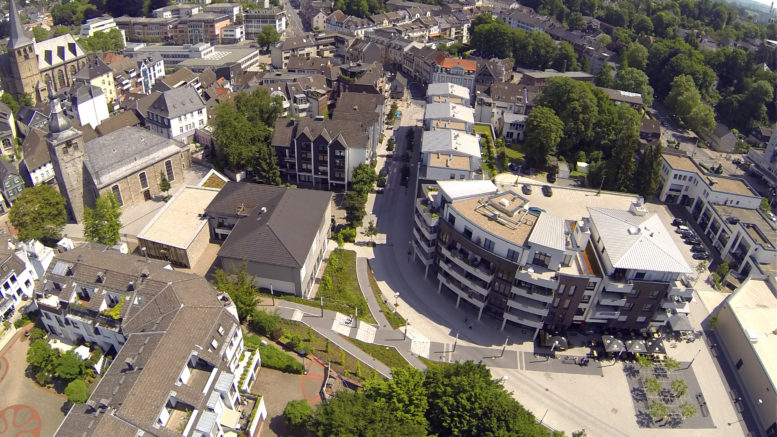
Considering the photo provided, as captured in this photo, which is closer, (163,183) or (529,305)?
(529,305)

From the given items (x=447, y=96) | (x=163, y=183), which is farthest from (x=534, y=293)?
(x=163, y=183)

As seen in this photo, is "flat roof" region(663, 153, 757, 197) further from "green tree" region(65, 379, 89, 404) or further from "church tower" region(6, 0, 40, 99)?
"church tower" region(6, 0, 40, 99)

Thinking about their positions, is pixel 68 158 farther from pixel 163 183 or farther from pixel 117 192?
pixel 163 183

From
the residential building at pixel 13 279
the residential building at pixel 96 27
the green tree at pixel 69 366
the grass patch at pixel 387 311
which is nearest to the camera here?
the green tree at pixel 69 366

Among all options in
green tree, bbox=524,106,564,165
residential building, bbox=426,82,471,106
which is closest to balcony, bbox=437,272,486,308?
green tree, bbox=524,106,564,165

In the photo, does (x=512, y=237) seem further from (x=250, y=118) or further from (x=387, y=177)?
(x=250, y=118)

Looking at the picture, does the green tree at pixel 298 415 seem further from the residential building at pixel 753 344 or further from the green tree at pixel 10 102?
the green tree at pixel 10 102

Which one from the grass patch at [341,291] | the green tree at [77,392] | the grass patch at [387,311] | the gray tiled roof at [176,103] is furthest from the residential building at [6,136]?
the grass patch at [387,311]
